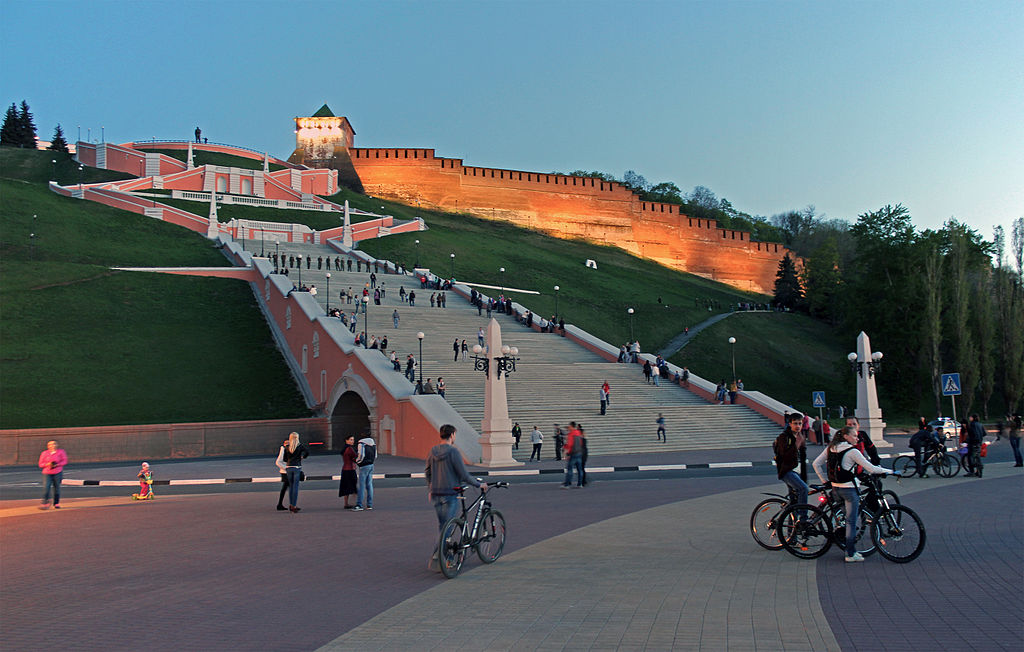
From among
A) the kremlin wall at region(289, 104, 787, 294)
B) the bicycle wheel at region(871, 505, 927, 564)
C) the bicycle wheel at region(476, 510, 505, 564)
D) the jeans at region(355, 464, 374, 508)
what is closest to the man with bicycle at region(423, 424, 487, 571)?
the bicycle wheel at region(476, 510, 505, 564)

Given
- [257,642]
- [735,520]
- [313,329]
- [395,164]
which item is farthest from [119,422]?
[395,164]

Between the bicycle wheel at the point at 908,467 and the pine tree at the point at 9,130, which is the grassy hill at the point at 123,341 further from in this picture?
the pine tree at the point at 9,130

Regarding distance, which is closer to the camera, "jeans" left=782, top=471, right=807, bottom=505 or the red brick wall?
"jeans" left=782, top=471, right=807, bottom=505

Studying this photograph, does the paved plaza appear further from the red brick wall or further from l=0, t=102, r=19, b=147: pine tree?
l=0, t=102, r=19, b=147: pine tree

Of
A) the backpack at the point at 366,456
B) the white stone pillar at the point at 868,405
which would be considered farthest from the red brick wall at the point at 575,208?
the backpack at the point at 366,456

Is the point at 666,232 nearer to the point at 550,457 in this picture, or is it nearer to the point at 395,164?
the point at 395,164

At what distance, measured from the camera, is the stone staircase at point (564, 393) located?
26.0 metres

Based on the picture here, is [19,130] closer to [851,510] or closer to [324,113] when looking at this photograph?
[324,113]

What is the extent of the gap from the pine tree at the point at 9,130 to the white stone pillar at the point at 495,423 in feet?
308

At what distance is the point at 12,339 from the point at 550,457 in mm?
22123

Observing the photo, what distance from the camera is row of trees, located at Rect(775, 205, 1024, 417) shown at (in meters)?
39.5

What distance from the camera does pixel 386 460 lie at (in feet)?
76.6

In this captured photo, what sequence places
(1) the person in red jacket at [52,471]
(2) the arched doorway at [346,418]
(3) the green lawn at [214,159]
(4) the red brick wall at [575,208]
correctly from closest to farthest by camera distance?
(1) the person in red jacket at [52,471] → (2) the arched doorway at [346,418] → (3) the green lawn at [214,159] → (4) the red brick wall at [575,208]

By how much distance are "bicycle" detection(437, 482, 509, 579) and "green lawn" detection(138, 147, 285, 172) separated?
7796 centimetres
